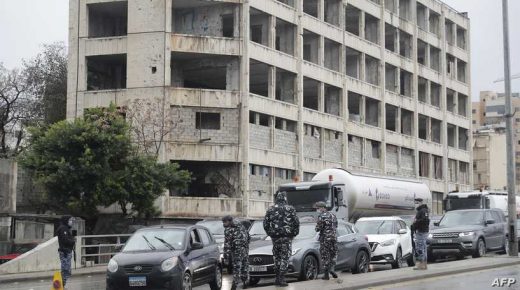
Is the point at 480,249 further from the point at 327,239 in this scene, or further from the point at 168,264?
the point at 168,264

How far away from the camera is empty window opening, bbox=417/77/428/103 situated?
69.4 metres

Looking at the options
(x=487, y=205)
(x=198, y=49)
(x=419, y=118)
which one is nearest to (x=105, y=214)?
(x=198, y=49)

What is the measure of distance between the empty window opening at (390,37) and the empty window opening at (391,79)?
5.55 ft

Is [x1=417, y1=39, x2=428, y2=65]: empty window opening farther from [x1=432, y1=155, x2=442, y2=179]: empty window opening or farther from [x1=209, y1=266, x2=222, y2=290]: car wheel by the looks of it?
[x1=209, y1=266, x2=222, y2=290]: car wheel

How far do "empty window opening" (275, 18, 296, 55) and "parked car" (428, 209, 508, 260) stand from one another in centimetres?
2614

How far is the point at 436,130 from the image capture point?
72.4 metres

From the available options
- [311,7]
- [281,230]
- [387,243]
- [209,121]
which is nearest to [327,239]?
[281,230]

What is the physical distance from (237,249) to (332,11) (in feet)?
141

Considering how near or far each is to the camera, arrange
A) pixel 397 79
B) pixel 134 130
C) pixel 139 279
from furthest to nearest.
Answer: pixel 397 79
pixel 134 130
pixel 139 279

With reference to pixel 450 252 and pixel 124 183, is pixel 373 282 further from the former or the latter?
pixel 124 183

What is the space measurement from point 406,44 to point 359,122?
1283 cm

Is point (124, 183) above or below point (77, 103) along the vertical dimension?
below

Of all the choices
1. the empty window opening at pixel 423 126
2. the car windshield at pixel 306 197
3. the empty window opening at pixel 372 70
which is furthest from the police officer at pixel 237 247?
the empty window opening at pixel 423 126

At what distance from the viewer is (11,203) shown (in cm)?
3231
